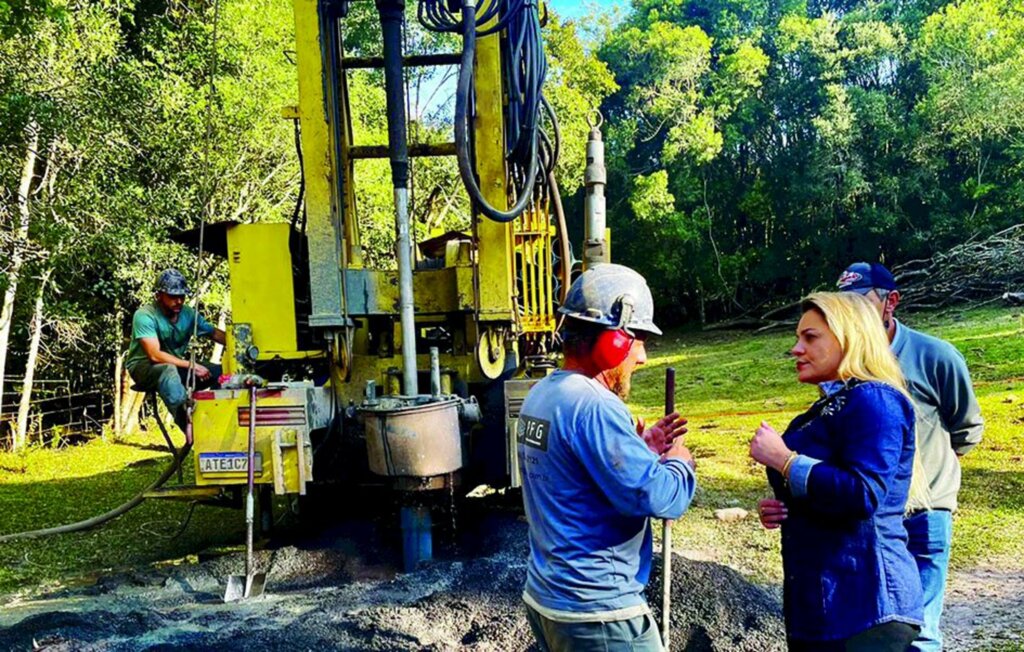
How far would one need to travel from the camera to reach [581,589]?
2.00 meters

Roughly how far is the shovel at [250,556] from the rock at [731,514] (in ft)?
10.8

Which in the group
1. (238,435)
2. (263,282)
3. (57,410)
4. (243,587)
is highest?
(263,282)

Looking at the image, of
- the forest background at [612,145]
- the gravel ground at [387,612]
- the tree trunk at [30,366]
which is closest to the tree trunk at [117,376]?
the forest background at [612,145]

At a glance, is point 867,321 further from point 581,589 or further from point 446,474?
point 446,474

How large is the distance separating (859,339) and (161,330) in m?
5.12

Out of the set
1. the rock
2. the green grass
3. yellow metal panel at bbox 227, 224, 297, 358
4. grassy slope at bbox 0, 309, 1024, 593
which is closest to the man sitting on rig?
yellow metal panel at bbox 227, 224, 297, 358

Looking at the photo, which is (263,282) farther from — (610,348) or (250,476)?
(610,348)

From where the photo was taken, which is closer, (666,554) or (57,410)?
(666,554)

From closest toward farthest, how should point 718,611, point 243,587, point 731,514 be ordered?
point 718,611
point 243,587
point 731,514

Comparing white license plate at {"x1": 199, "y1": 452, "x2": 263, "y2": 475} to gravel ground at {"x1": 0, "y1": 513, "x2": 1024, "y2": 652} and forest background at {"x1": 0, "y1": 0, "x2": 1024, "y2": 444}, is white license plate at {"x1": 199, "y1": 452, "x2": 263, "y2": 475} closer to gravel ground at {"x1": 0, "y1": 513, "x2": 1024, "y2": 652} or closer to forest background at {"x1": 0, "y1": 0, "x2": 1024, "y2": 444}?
gravel ground at {"x1": 0, "y1": 513, "x2": 1024, "y2": 652}

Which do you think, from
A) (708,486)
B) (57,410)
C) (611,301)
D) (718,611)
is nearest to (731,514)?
(708,486)

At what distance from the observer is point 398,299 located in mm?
5176

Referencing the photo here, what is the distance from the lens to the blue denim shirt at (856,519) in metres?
2.08

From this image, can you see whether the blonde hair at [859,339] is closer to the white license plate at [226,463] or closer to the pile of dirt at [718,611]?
the pile of dirt at [718,611]
